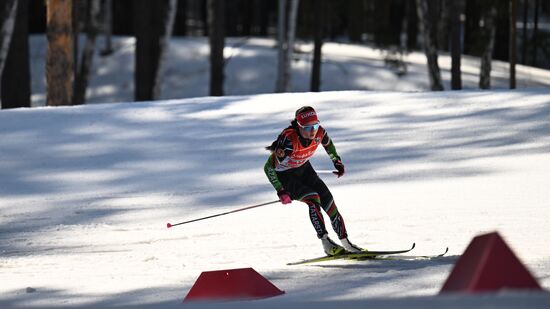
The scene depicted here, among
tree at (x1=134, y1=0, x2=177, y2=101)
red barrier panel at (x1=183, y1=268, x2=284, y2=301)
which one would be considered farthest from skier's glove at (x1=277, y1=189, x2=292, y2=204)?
tree at (x1=134, y1=0, x2=177, y2=101)

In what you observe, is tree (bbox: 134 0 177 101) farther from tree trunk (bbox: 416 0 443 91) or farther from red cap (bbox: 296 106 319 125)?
red cap (bbox: 296 106 319 125)

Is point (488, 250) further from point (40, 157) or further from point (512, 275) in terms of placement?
point (40, 157)

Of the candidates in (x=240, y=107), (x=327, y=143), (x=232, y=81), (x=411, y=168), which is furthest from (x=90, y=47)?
(x=327, y=143)

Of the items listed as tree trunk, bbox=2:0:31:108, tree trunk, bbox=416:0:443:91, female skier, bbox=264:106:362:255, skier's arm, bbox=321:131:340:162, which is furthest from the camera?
tree trunk, bbox=416:0:443:91

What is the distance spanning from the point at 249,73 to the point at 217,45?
762cm

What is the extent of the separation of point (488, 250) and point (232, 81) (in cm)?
3058

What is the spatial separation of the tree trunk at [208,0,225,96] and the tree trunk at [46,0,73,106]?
591 cm

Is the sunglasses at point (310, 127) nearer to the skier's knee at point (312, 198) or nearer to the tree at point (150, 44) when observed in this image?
the skier's knee at point (312, 198)

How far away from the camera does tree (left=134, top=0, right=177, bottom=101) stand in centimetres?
2842

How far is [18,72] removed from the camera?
24906 millimetres

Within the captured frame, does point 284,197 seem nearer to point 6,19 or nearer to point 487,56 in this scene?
point 6,19

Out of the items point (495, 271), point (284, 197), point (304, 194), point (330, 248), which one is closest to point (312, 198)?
point (304, 194)

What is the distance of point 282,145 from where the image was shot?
10062 mm

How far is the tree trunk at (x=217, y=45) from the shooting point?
29.0m
